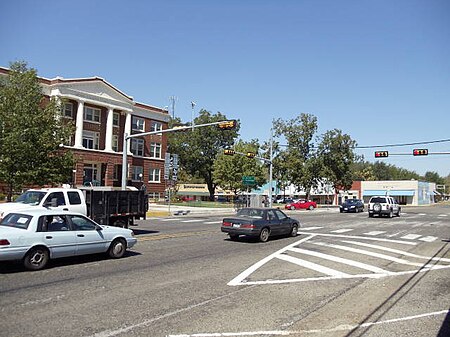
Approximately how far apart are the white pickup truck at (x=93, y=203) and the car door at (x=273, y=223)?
5.11 meters

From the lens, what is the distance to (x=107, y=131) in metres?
52.0

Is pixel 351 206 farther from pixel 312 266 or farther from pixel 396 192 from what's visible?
pixel 396 192

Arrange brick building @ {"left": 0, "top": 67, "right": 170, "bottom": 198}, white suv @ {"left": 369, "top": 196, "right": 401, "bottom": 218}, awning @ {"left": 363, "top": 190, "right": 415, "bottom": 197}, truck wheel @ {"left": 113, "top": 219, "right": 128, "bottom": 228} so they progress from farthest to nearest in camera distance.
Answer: awning @ {"left": 363, "top": 190, "right": 415, "bottom": 197}, brick building @ {"left": 0, "top": 67, "right": 170, "bottom": 198}, white suv @ {"left": 369, "top": 196, "right": 401, "bottom": 218}, truck wheel @ {"left": 113, "top": 219, "right": 128, "bottom": 228}

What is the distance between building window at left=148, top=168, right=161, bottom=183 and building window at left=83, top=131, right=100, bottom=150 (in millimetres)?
9563

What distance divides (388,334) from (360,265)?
231 inches

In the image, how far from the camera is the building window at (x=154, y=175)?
59153 mm

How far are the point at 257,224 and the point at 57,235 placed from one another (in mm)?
7908

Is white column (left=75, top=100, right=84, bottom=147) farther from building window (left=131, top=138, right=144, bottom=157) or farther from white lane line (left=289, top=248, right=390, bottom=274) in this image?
white lane line (left=289, top=248, right=390, bottom=274)

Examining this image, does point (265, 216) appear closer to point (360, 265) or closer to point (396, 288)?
point (360, 265)

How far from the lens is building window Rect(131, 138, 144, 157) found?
57375mm

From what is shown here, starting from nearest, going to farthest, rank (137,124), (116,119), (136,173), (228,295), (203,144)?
(228,295)
(116,119)
(136,173)
(137,124)
(203,144)

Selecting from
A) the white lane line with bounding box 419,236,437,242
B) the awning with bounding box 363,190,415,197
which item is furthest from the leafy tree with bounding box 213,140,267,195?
the awning with bounding box 363,190,415,197

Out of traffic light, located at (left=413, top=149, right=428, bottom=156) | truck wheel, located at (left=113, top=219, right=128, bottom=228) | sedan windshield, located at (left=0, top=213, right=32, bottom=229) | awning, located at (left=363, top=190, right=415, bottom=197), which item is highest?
traffic light, located at (left=413, top=149, right=428, bottom=156)

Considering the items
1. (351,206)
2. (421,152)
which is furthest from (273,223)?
(351,206)
